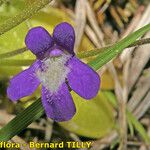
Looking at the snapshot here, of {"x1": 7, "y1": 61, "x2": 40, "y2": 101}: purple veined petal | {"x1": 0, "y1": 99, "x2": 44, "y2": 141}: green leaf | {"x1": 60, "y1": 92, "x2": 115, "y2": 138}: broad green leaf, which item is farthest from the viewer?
{"x1": 60, "y1": 92, "x2": 115, "y2": 138}: broad green leaf

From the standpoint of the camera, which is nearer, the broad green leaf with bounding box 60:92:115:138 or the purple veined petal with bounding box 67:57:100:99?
the purple veined petal with bounding box 67:57:100:99

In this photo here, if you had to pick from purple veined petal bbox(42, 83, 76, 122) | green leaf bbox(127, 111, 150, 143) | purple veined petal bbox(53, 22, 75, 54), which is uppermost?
purple veined petal bbox(53, 22, 75, 54)

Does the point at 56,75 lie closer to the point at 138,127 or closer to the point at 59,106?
the point at 59,106

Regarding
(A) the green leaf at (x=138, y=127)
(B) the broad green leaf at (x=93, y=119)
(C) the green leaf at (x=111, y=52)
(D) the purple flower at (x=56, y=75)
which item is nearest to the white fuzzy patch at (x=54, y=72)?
(D) the purple flower at (x=56, y=75)

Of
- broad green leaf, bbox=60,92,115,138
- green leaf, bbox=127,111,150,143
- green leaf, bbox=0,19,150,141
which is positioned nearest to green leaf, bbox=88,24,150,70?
green leaf, bbox=0,19,150,141

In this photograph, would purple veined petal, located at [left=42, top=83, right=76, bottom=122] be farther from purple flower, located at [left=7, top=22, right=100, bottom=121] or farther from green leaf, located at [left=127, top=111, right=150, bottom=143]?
green leaf, located at [left=127, top=111, right=150, bottom=143]

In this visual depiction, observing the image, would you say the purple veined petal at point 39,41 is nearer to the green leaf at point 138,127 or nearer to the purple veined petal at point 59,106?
the purple veined petal at point 59,106

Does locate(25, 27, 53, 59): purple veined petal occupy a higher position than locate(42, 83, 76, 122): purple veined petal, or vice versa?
locate(25, 27, 53, 59): purple veined petal

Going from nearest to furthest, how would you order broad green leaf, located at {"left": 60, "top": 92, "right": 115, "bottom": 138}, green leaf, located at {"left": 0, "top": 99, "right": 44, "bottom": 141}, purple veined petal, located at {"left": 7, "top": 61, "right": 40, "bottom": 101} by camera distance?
1. purple veined petal, located at {"left": 7, "top": 61, "right": 40, "bottom": 101}
2. green leaf, located at {"left": 0, "top": 99, "right": 44, "bottom": 141}
3. broad green leaf, located at {"left": 60, "top": 92, "right": 115, "bottom": 138}
